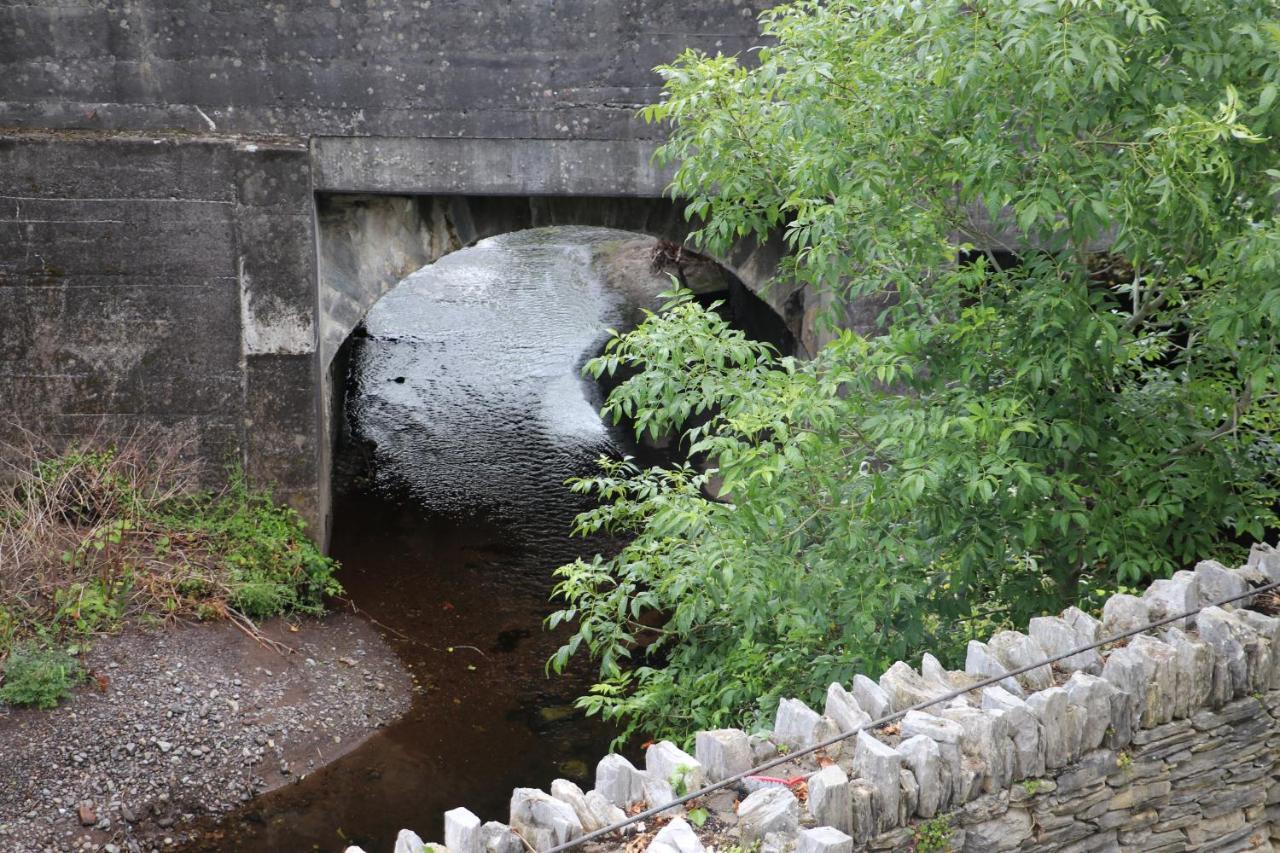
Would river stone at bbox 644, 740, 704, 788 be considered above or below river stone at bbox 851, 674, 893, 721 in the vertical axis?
below

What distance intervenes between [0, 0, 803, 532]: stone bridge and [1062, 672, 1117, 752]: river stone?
6041 mm

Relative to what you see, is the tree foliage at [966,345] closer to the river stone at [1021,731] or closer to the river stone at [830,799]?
the river stone at [1021,731]

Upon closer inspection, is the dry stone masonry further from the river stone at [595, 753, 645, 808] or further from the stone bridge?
the stone bridge

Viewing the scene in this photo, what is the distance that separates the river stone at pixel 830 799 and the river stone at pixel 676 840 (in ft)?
1.33

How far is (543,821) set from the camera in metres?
3.67

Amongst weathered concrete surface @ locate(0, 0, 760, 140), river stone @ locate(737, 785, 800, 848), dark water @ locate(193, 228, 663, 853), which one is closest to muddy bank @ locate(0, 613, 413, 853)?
dark water @ locate(193, 228, 663, 853)

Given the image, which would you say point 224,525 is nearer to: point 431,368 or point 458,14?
point 458,14

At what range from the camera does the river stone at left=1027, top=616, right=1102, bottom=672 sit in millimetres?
4652

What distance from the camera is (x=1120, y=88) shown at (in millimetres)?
4844

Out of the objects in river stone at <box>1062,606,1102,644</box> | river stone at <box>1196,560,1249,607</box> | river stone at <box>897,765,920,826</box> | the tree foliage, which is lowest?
river stone at <box>897,765,920,826</box>

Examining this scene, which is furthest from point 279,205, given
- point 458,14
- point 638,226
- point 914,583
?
point 914,583

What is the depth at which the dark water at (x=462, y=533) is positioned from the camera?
8.12 meters

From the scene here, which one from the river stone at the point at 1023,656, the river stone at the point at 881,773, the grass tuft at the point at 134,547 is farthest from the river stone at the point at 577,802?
the grass tuft at the point at 134,547

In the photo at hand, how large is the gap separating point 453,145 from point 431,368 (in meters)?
7.97
